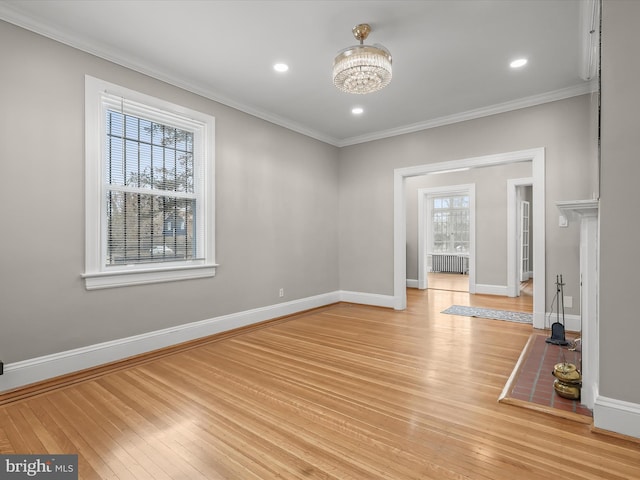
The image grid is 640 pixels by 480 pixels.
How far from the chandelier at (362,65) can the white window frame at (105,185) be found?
6.43ft

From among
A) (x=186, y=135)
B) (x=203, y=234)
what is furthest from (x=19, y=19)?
(x=203, y=234)

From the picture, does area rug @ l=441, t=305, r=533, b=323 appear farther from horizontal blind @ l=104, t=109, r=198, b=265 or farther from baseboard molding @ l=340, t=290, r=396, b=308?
horizontal blind @ l=104, t=109, r=198, b=265

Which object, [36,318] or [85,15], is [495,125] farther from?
[36,318]

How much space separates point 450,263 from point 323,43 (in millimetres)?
8704

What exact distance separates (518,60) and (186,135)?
3743 millimetres

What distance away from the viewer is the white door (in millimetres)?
7301

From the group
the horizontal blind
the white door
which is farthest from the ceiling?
the white door

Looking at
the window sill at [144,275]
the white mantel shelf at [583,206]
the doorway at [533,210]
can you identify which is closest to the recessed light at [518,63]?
the doorway at [533,210]

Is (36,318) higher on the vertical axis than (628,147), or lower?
lower

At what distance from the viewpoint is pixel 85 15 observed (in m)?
2.75

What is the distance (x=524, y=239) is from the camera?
25.4 feet

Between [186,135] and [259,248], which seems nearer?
[186,135]

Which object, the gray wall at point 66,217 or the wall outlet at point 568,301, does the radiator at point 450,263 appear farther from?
the gray wall at point 66,217

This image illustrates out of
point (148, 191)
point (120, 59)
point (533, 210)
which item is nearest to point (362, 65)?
point (120, 59)
